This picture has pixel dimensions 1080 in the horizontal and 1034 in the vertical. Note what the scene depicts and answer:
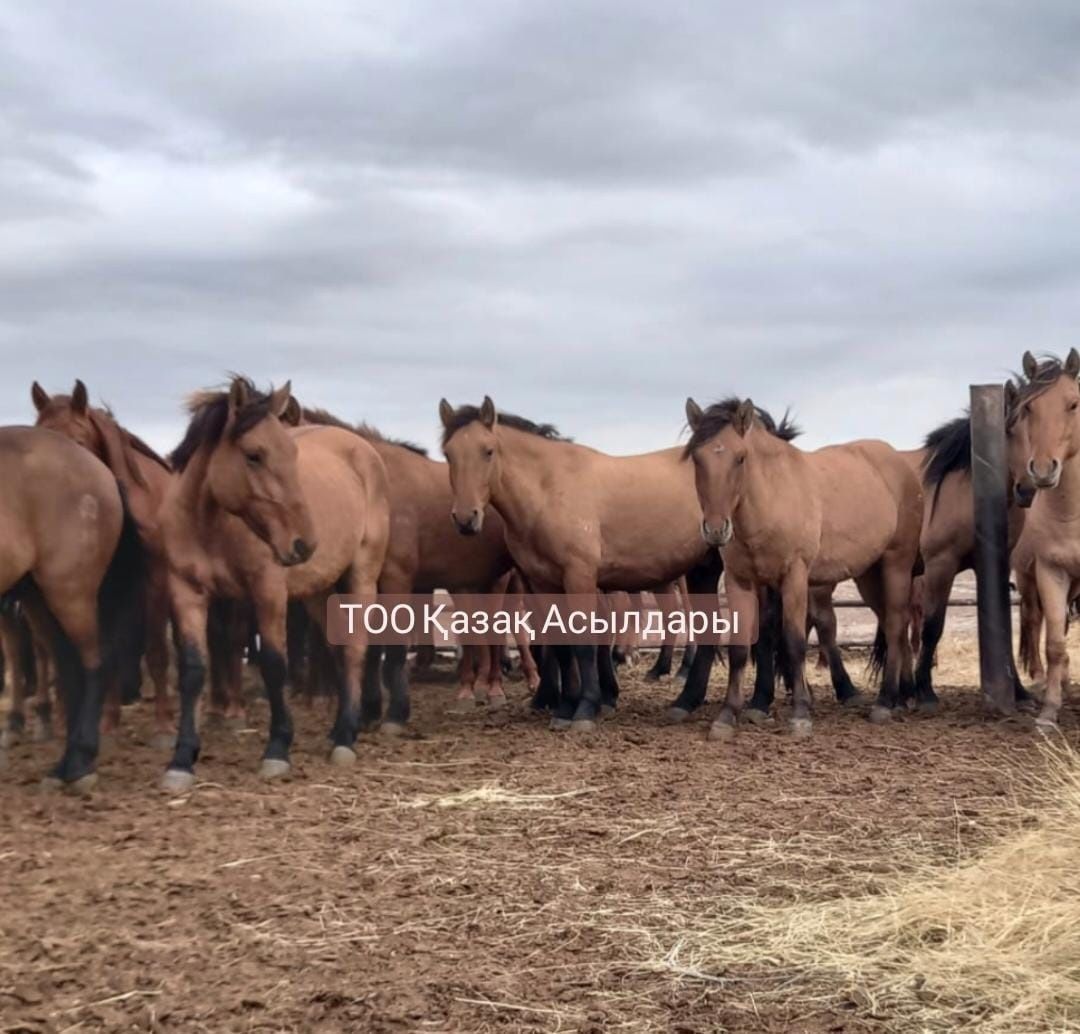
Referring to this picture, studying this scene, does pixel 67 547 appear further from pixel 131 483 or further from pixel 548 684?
pixel 548 684

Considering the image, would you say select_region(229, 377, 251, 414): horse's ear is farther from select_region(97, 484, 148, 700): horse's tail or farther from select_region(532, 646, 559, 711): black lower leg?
select_region(532, 646, 559, 711): black lower leg

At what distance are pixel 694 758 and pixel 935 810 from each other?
182cm

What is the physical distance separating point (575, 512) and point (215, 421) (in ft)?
9.83

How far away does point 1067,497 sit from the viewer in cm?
826

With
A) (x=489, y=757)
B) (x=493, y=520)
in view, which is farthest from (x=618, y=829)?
(x=493, y=520)

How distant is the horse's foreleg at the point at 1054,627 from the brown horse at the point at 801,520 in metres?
1.21

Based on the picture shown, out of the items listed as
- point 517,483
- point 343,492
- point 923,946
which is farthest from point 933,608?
point 923,946

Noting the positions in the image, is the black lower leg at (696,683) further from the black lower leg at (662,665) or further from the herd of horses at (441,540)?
the black lower leg at (662,665)

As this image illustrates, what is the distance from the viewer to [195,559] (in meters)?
6.92

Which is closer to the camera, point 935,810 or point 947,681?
point 935,810

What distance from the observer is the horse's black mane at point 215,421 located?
680 cm

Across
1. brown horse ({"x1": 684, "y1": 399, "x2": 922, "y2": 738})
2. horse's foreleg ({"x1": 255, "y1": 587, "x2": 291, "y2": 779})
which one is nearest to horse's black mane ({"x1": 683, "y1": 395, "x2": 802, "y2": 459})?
brown horse ({"x1": 684, "y1": 399, "x2": 922, "y2": 738})

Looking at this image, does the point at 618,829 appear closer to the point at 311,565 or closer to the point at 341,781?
the point at 341,781

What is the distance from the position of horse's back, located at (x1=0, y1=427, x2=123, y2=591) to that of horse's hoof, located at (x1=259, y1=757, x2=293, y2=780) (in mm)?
1373
